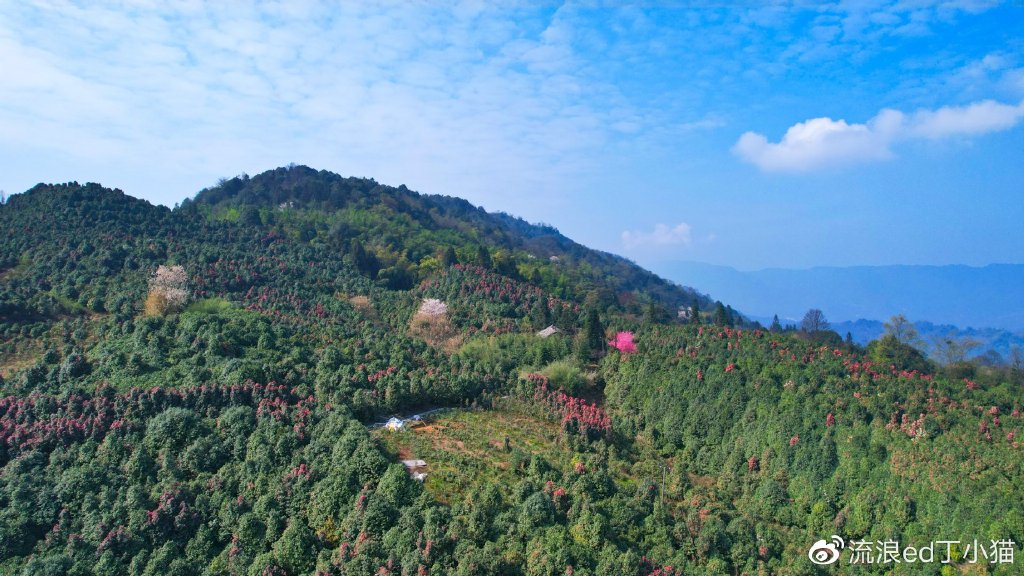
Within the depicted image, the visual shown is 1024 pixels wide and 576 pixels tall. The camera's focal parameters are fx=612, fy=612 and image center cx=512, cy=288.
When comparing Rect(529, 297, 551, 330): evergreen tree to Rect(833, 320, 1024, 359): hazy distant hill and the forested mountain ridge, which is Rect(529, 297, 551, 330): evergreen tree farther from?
Rect(833, 320, 1024, 359): hazy distant hill

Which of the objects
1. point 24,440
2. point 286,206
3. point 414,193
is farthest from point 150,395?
point 414,193

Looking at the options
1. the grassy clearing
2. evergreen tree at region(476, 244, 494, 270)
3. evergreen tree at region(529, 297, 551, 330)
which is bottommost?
A: the grassy clearing

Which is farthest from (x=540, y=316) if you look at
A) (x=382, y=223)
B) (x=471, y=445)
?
(x=382, y=223)

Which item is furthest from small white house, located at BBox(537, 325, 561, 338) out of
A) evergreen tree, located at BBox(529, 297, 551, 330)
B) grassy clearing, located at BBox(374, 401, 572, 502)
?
grassy clearing, located at BBox(374, 401, 572, 502)

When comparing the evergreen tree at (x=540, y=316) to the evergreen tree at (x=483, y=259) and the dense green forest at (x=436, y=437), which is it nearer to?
the dense green forest at (x=436, y=437)

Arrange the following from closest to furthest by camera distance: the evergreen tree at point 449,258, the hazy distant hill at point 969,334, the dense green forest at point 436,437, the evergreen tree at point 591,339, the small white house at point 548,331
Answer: the dense green forest at point 436,437 → the evergreen tree at point 591,339 → the small white house at point 548,331 → the evergreen tree at point 449,258 → the hazy distant hill at point 969,334

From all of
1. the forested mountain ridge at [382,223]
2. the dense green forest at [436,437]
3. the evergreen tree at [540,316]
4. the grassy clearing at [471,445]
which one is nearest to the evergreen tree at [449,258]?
the forested mountain ridge at [382,223]

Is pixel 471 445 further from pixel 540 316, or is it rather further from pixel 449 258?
pixel 449 258

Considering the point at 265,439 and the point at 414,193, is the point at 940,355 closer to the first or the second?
the point at 265,439
